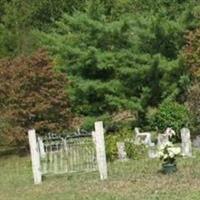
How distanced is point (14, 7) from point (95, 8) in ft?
50.4

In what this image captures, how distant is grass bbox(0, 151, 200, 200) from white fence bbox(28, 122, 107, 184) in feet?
0.62

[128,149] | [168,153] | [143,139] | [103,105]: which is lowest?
[168,153]

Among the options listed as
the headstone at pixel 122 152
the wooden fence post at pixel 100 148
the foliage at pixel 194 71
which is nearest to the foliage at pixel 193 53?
the foliage at pixel 194 71

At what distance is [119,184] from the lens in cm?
1302

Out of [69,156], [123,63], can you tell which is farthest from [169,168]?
[123,63]

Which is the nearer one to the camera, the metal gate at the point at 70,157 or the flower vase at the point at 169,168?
the flower vase at the point at 169,168

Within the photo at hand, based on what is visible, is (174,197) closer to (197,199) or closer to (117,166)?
(197,199)

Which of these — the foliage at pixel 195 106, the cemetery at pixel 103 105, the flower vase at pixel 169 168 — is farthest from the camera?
the foliage at pixel 195 106

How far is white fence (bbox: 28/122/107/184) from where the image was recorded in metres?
14.0

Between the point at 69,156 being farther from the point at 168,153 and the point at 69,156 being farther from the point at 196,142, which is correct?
the point at 196,142

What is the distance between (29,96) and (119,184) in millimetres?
8458

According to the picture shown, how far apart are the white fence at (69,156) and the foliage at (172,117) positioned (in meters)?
4.25

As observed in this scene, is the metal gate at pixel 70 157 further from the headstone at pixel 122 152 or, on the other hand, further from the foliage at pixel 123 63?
the foliage at pixel 123 63

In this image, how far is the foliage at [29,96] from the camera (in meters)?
20.8
